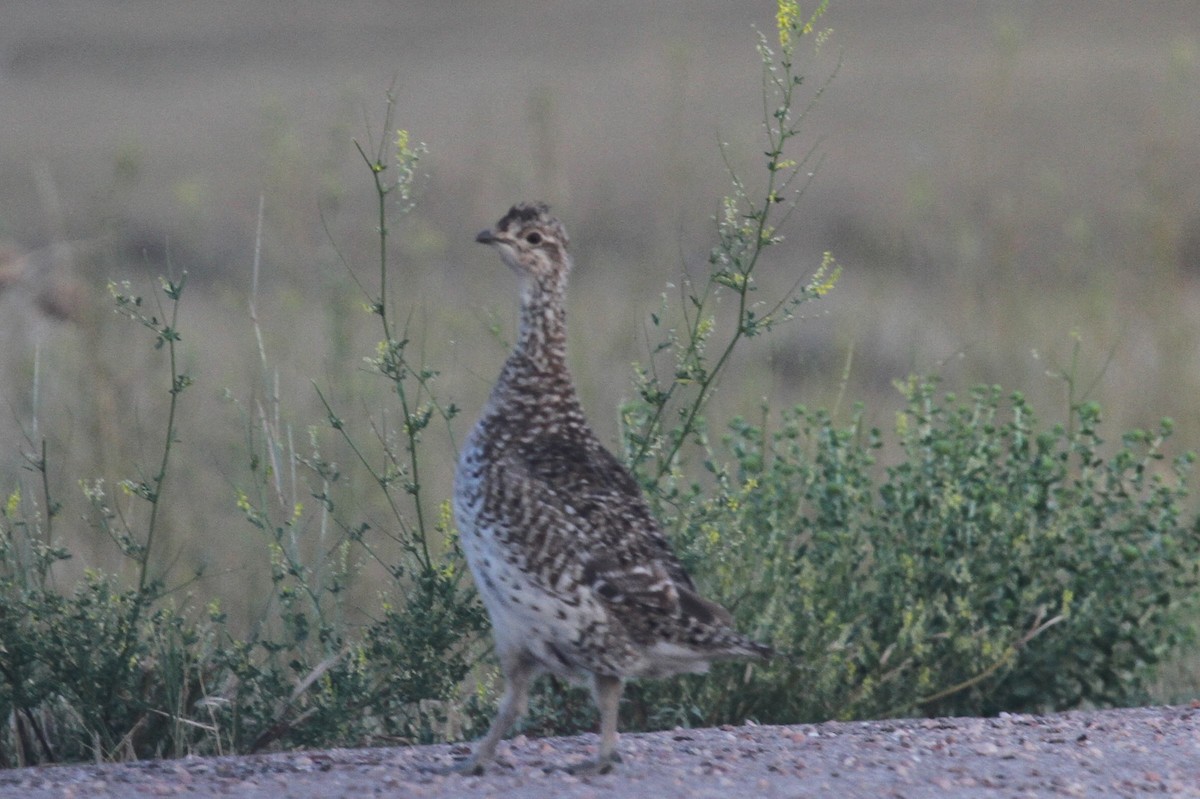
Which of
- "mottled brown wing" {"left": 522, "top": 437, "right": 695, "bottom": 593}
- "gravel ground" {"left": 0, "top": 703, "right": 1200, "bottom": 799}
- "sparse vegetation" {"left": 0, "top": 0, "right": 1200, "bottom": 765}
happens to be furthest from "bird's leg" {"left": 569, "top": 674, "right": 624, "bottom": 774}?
"sparse vegetation" {"left": 0, "top": 0, "right": 1200, "bottom": 765}

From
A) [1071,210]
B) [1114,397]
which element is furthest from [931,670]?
[1071,210]

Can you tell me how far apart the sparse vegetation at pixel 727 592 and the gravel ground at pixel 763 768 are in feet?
1.38

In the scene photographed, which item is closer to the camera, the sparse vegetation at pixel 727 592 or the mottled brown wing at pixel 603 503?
the mottled brown wing at pixel 603 503

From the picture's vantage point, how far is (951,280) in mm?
12219

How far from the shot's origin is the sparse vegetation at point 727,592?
6062mm

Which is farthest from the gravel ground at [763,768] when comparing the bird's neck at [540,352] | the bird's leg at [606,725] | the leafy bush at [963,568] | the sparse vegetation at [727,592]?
the bird's neck at [540,352]

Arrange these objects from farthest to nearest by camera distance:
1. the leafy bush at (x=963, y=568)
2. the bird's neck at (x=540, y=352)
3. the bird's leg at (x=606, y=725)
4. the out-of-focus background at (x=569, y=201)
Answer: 1. the out-of-focus background at (x=569, y=201)
2. the leafy bush at (x=963, y=568)
3. the bird's neck at (x=540, y=352)
4. the bird's leg at (x=606, y=725)

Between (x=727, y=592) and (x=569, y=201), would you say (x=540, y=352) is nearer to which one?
(x=727, y=592)

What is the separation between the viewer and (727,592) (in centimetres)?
685

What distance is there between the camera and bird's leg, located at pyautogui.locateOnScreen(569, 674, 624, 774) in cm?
543

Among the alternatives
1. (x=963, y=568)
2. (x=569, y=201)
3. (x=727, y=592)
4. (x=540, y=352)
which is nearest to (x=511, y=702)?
(x=540, y=352)

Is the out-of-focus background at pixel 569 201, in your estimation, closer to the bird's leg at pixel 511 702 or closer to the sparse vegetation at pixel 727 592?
the sparse vegetation at pixel 727 592

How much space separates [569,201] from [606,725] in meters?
9.56

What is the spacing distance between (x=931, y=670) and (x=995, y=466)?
83cm
